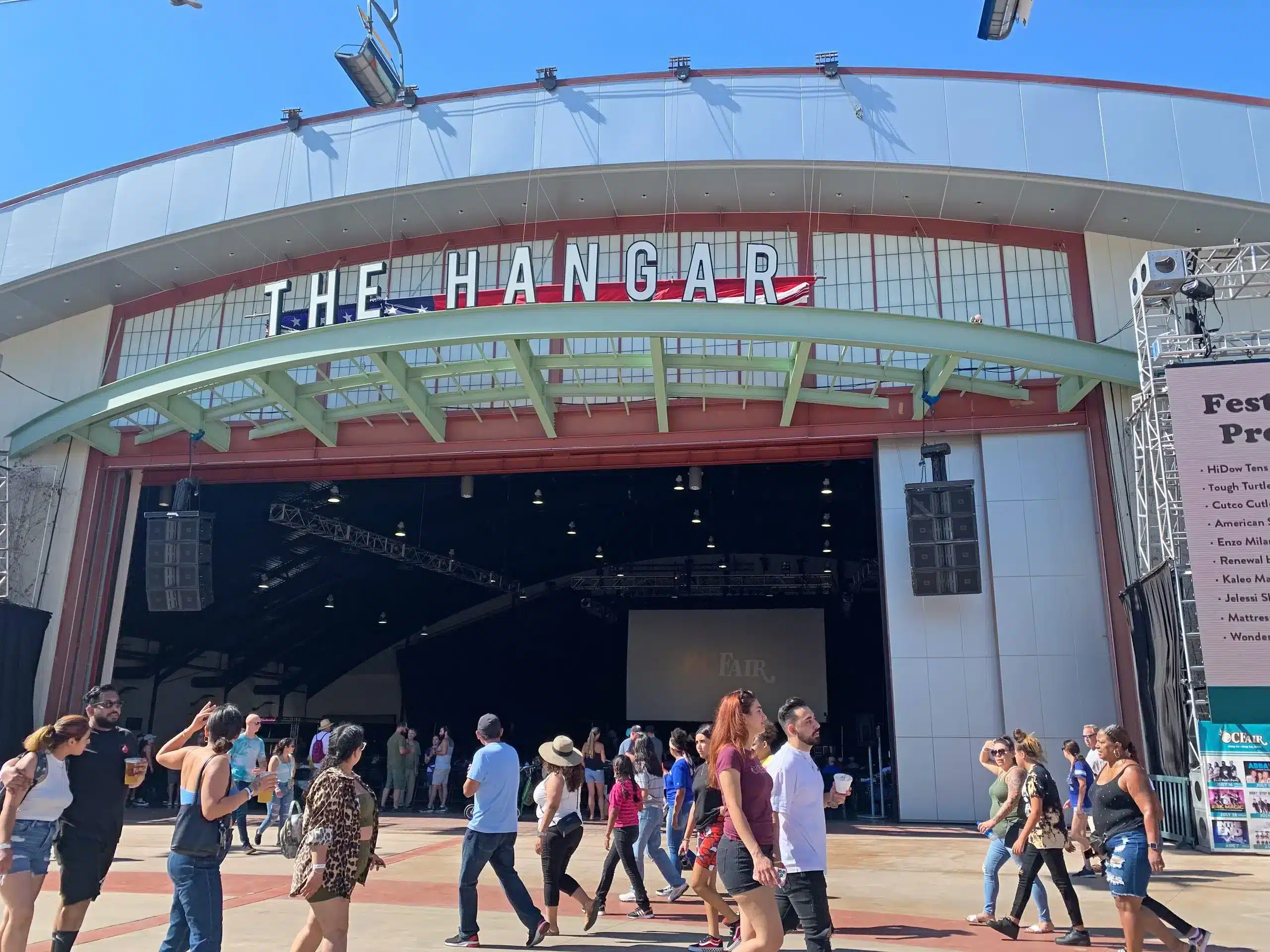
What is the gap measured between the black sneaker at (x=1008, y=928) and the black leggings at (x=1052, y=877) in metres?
0.04

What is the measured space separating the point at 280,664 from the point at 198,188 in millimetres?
19584

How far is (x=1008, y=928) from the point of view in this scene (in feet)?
20.5

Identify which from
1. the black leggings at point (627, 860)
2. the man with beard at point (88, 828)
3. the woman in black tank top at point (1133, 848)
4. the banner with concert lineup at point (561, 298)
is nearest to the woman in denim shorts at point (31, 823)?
the man with beard at point (88, 828)

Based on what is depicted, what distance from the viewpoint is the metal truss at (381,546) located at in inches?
840

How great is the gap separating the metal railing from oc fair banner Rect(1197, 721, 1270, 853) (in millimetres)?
529

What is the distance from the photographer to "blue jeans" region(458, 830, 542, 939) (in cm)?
577

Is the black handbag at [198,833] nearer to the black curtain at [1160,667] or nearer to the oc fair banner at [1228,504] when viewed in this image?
the oc fair banner at [1228,504]

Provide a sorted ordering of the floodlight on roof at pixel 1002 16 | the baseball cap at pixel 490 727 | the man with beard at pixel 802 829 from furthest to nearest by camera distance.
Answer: the floodlight on roof at pixel 1002 16 < the baseball cap at pixel 490 727 < the man with beard at pixel 802 829

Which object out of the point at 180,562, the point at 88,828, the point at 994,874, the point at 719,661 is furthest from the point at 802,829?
the point at 719,661

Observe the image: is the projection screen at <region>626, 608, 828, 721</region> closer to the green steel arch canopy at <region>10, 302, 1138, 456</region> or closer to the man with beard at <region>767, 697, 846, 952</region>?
the green steel arch canopy at <region>10, 302, 1138, 456</region>

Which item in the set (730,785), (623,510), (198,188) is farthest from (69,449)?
(730,785)

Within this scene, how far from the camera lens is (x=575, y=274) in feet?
47.0

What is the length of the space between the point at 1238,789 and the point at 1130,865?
6743 millimetres

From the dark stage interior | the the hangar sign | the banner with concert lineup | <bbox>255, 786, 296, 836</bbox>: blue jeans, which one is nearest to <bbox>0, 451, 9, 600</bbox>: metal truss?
the dark stage interior
